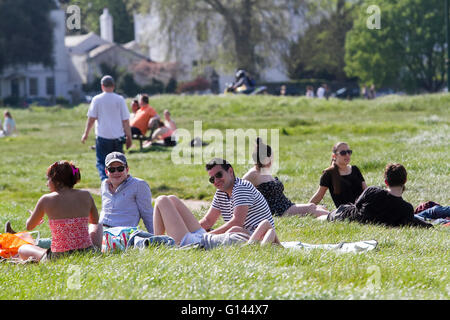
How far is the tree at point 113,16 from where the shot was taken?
274 ft

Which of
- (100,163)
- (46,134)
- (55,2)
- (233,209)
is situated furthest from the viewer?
(55,2)

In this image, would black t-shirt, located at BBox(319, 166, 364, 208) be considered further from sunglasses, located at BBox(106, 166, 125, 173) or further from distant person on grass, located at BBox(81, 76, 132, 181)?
distant person on grass, located at BBox(81, 76, 132, 181)

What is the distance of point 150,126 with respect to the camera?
67.7 ft

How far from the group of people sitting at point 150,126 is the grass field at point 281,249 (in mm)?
547

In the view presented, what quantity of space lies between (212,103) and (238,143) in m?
17.0

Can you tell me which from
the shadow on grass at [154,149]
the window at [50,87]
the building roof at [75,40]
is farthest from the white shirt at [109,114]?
the building roof at [75,40]

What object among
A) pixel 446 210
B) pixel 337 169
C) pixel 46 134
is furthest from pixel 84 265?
pixel 46 134

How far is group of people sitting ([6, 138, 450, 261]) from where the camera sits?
6742 mm

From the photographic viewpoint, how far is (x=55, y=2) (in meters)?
75.3

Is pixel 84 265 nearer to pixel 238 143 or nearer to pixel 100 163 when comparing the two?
pixel 100 163

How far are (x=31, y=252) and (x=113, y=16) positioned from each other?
84.1m

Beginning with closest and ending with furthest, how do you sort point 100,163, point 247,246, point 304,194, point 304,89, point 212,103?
point 247,246 → point 304,194 → point 100,163 → point 212,103 → point 304,89

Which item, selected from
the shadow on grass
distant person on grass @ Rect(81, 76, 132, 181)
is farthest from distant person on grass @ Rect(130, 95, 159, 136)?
distant person on grass @ Rect(81, 76, 132, 181)

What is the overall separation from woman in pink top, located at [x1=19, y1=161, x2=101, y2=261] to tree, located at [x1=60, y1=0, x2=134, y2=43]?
7685 centimetres
